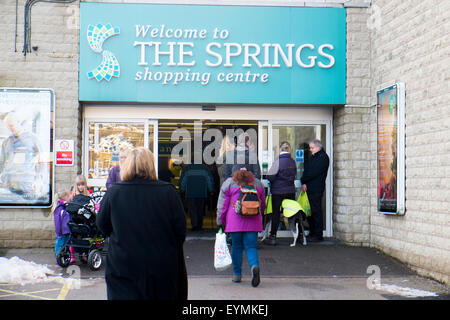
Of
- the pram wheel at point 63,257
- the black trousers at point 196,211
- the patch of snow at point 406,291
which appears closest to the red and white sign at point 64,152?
the pram wheel at point 63,257

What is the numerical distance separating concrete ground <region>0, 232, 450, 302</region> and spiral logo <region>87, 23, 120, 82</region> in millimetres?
3406

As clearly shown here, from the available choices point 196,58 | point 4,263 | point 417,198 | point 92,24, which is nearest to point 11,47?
point 92,24

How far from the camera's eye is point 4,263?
764cm

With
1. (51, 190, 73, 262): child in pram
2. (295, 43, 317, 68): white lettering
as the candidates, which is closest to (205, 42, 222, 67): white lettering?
(295, 43, 317, 68): white lettering

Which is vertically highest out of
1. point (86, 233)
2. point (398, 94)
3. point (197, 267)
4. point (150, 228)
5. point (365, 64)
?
point (365, 64)

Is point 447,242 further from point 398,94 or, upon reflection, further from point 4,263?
point 4,263

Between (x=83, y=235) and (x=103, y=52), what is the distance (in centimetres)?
355

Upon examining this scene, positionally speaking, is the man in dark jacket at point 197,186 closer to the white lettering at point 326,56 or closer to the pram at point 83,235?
the pram at point 83,235

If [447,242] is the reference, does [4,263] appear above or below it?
below

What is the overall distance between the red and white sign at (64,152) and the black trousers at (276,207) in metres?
3.92

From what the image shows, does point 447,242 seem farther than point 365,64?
No

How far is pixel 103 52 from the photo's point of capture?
938 cm

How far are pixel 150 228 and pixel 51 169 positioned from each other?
6.07 metres
